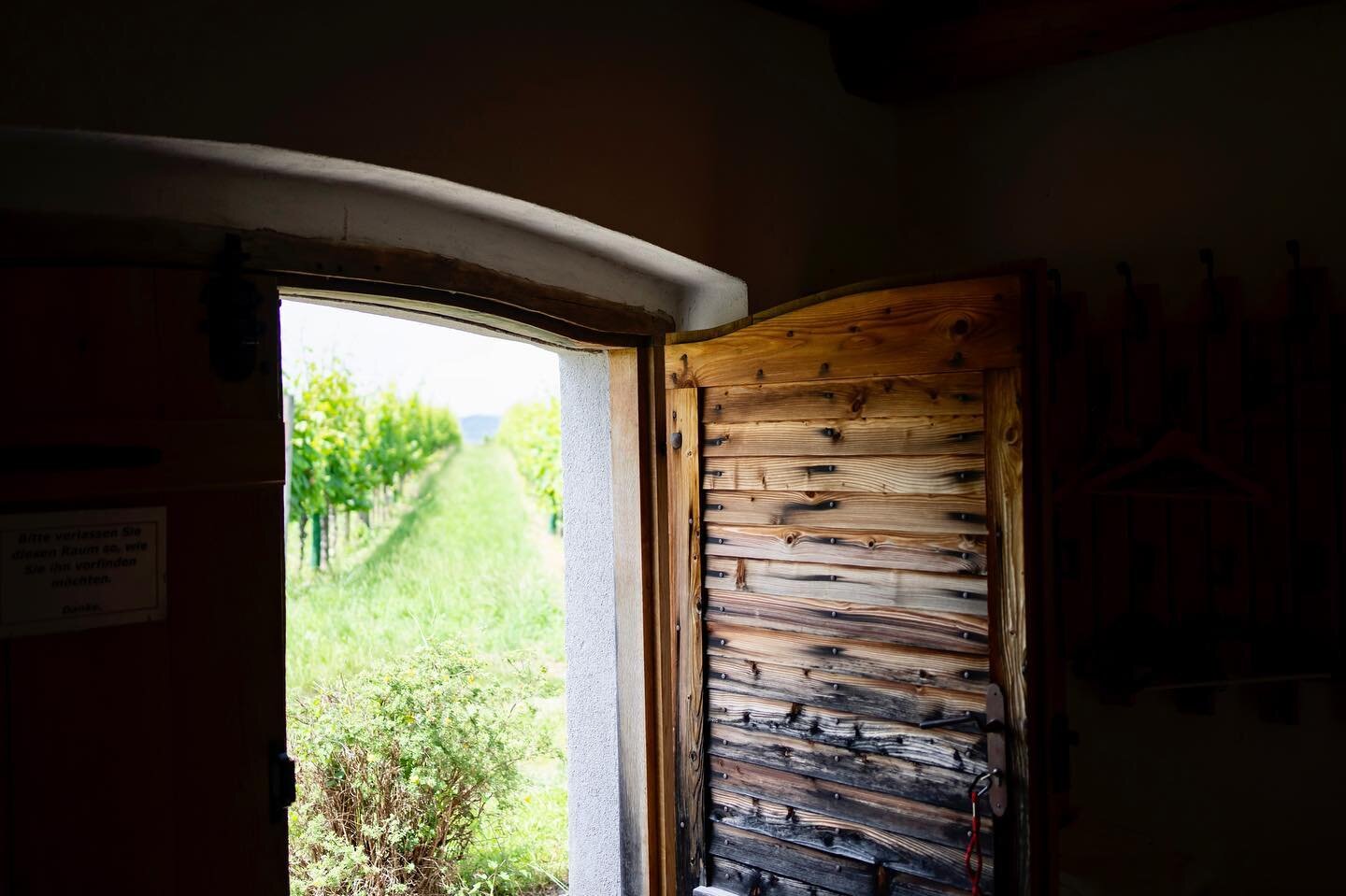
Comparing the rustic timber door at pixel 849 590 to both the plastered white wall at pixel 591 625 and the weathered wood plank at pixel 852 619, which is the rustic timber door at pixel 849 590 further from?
the plastered white wall at pixel 591 625

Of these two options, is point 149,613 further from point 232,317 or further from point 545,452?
point 545,452

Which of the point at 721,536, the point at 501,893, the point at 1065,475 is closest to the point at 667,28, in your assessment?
the point at 721,536

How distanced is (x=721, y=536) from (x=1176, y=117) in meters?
1.87

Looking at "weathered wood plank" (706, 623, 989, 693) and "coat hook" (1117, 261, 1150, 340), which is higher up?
"coat hook" (1117, 261, 1150, 340)

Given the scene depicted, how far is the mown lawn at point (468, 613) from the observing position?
13.4 feet

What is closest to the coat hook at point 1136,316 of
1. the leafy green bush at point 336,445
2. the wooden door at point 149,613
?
the wooden door at point 149,613

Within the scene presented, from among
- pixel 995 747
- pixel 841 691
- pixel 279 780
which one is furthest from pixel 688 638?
pixel 279 780

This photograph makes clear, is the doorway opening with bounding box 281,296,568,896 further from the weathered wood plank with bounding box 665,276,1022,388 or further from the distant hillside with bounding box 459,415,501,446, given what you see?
the distant hillside with bounding box 459,415,501,446

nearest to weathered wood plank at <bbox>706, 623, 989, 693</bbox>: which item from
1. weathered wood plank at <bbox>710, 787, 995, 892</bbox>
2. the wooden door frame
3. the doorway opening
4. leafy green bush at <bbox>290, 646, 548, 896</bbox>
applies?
the wooden door frame

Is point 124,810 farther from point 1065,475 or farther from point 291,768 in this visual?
point 1065,475

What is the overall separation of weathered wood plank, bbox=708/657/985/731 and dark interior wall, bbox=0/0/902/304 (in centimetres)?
110

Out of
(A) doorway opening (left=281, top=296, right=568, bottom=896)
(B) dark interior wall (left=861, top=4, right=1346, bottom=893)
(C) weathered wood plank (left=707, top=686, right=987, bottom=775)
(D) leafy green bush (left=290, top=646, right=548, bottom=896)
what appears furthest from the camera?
(A) doorway opening (left=281, top=296, right=568, bottom=896)

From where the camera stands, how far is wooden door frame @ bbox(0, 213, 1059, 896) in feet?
5.43

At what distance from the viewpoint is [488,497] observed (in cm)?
1167
